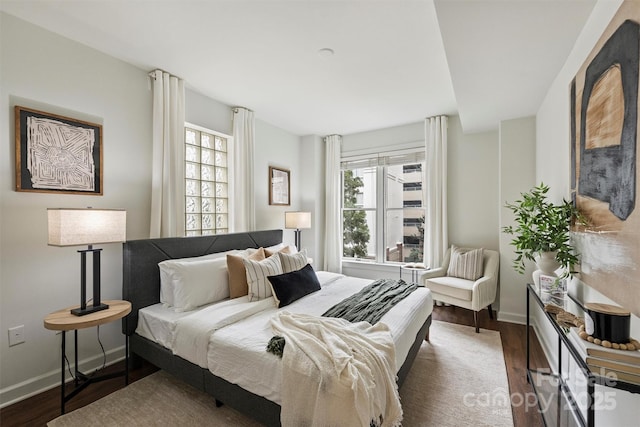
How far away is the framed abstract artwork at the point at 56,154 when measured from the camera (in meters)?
2.02

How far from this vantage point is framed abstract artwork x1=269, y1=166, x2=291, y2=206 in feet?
14.3

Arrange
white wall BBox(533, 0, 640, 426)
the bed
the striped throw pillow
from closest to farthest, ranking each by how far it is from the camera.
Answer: white wall BBox(533, 0, 640, 426), the bed, the striped throw pillow

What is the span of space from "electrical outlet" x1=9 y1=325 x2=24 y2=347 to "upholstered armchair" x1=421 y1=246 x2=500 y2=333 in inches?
155

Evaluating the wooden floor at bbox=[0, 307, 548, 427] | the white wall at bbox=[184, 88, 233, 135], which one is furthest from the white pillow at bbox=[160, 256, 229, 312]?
the white wall at bbox=[184, 88, 233, 135]

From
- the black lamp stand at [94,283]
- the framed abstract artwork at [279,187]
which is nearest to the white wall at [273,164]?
the framed abstract artwork at [279,187]

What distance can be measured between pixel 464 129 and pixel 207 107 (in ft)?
11.2

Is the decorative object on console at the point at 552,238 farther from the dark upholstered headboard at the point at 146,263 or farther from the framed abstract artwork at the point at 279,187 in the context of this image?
the framed abstract artwork at the point at 279,187

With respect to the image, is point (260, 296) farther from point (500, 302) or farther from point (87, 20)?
point (500, 302)

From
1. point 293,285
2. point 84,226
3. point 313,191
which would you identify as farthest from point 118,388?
point 313,191

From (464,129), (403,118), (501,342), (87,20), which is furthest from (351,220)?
(87,20)

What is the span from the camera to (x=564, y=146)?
2107mm

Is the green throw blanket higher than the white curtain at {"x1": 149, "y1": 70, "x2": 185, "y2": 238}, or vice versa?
the white curtain at {"x1": 149, "y1": 70, "x2": 185, "y2": 238}

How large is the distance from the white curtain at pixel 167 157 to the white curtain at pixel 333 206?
106 inches

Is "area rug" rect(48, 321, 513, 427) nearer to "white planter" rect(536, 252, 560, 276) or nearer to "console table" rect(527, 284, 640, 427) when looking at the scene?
"console table" rect(527, 284, 640, 427)
